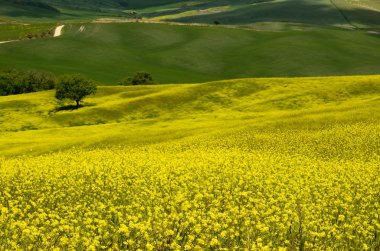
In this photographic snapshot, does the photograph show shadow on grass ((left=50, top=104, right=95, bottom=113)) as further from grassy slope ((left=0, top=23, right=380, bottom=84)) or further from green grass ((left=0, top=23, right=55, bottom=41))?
green grass ((left=0, top=23, right=55, bottom=41))

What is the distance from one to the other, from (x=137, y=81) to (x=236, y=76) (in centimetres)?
3049

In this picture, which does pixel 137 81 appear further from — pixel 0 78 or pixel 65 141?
pixel 65 141

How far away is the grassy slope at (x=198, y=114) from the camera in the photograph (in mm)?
49281

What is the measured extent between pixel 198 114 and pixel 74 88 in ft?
74.5

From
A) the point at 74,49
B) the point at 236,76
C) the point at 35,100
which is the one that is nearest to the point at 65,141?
the point at 35,100

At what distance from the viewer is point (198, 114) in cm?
7125

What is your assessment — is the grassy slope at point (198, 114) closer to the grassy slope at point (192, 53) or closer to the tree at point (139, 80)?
the tree at point (139, 80)

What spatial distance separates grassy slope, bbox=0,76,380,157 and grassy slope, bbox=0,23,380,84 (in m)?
44.9

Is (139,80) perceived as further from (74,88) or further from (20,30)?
(20,30)

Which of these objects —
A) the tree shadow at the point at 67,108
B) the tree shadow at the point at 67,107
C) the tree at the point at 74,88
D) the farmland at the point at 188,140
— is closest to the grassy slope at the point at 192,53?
the farmland at the point at 188,140

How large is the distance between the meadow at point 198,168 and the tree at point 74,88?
2.07m

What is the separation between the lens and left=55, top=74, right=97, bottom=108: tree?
82.0 metres

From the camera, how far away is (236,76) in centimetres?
13525

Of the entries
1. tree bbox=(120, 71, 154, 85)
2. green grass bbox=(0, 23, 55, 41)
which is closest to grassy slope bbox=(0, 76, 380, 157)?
tree bbox=(120, 71, 154, 85)
